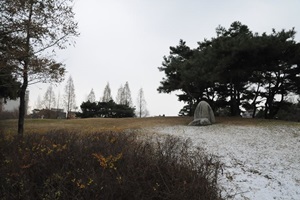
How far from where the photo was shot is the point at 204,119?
17.3 metres

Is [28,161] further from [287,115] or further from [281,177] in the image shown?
[287,115]

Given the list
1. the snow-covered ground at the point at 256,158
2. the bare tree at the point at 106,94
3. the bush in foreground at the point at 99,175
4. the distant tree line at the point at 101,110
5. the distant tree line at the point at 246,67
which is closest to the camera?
the bush in foreground at the point at 99,175

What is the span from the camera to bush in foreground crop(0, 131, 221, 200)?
4168mm

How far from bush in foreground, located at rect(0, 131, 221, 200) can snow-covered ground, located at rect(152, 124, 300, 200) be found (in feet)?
3.62

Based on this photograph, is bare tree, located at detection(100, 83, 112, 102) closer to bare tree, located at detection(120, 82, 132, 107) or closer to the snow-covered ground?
bare tree, located at detection(120, 82, 132, 107)

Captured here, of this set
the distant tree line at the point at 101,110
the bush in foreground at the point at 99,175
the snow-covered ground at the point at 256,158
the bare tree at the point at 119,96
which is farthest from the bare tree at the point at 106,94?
the bush in foreground at the point at 99,175

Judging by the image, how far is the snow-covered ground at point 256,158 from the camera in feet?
20.4

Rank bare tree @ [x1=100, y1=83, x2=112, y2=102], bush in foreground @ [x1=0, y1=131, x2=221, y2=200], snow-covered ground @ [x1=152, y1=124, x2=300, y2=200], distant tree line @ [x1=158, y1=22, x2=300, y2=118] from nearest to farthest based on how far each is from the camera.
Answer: bush in foreground @ [x1=0, y1=131, x2=221, y2=200]
snow-covered ground @ [x1=152, y1=124, x2=300, y2=200]
distant tree line @ [x1=158, y1=22, x2=300, y2=118]
bare tree @ [x1=100, y1=83, x2=112, y2=102]

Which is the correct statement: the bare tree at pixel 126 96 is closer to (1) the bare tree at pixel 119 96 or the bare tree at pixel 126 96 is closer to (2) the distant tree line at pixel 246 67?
(1) the bare tree at pixel 119 96

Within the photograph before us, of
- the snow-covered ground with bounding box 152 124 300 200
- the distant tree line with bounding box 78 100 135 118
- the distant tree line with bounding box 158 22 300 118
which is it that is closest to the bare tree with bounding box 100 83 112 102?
the distant tree line with bounding box 78 100 135 118

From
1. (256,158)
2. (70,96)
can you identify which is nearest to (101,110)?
(70,96)

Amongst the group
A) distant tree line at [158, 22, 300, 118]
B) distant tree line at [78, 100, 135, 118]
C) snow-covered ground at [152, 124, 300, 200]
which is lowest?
snow-covered ground at [152, 124, 300, 200]

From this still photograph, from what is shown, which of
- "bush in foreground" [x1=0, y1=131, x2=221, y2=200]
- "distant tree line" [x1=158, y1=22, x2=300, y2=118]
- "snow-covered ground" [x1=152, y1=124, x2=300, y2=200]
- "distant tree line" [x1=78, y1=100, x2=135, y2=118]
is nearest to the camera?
"bush in foreground" [x1=0, y1=131, x2=221, y2=200]

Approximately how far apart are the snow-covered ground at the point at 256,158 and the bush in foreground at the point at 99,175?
110 centimetres
